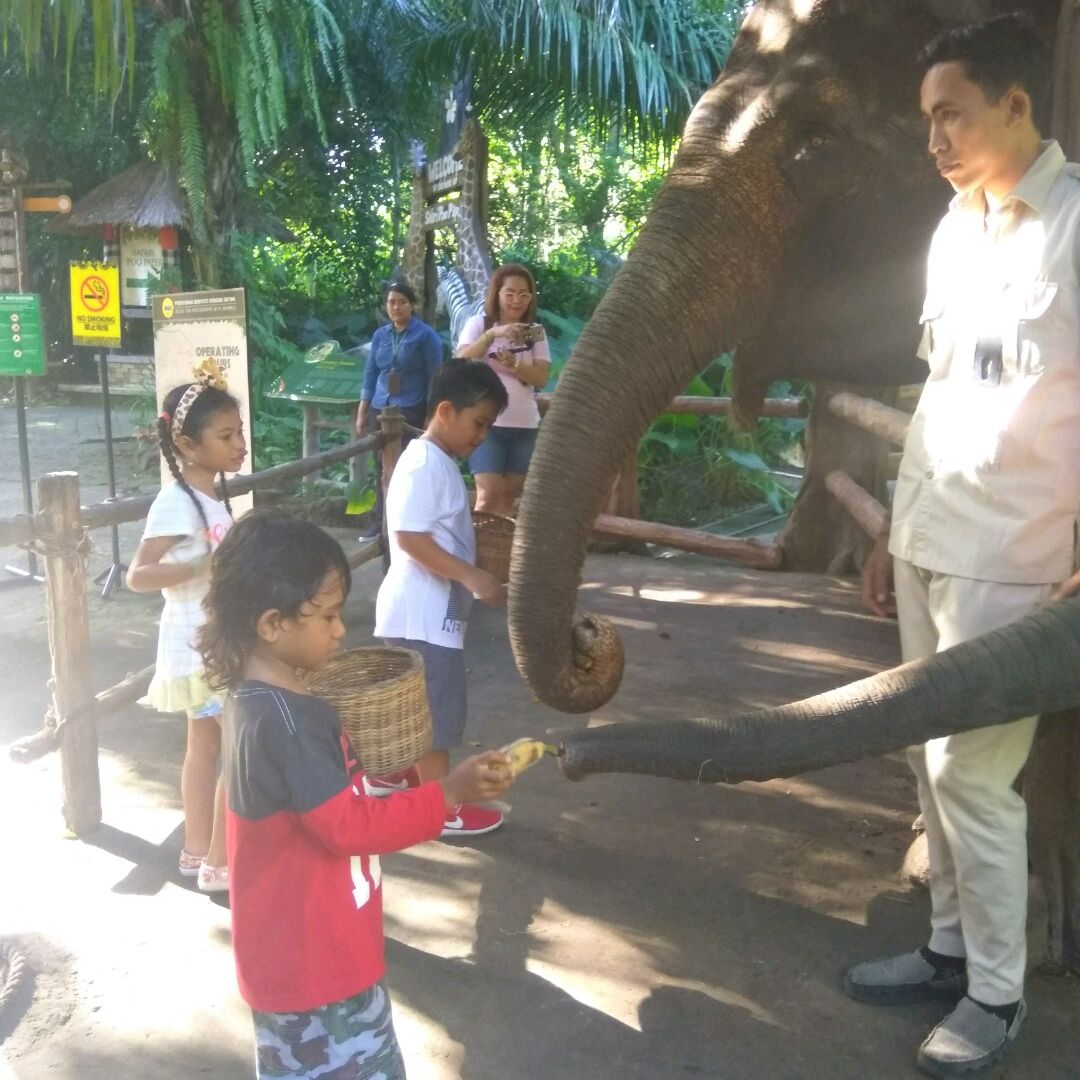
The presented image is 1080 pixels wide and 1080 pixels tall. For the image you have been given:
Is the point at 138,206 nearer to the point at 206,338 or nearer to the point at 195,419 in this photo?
the point at 206,338

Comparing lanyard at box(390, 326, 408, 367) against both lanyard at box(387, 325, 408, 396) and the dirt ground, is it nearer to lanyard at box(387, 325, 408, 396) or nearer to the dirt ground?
lanyard at box(387, 325, 408, 396)

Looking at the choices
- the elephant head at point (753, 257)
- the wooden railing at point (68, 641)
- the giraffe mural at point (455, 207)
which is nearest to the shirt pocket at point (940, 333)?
the elephant head at point (753, 257)

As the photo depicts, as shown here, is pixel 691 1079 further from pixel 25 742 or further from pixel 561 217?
pixel 561 217

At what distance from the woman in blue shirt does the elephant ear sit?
4385 millimetres

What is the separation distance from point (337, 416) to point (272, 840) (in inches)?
385

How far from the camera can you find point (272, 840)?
70.7 inches

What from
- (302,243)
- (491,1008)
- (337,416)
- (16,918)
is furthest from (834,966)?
(302,243)

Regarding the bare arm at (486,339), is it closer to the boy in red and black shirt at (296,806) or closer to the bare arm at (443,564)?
the bare arm at (443,564)

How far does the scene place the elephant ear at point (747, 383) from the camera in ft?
10.1

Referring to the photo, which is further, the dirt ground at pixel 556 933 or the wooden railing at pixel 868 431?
the wooden railing at pixel 868 431

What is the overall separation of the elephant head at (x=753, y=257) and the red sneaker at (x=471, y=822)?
3.93 ft

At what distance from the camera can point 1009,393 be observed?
2.26 meters

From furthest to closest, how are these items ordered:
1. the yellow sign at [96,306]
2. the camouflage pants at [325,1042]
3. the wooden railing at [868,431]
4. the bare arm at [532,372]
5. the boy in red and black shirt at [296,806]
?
the yellow sign at [96,306], the bare arm at [532,372], the wooden railing at [868,431], the camouflage pants at [325,1042], the boy in red and black shirt at [296,806]

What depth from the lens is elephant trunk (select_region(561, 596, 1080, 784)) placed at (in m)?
2.05
